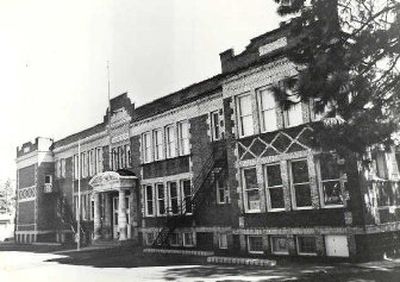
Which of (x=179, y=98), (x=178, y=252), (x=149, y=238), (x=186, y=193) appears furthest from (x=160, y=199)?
(x=179, y=98)

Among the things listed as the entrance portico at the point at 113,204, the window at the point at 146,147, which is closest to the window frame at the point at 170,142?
the window at the point at 146,147

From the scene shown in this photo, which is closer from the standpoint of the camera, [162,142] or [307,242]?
[307,242]

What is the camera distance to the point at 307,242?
61.0 feet

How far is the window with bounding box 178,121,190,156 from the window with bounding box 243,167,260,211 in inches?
223

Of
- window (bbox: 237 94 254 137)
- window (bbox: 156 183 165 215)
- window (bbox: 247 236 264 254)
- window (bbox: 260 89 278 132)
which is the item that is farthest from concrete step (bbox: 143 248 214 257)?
window (bbox: 260 89 278 132)

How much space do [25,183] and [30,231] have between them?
5.16 metres

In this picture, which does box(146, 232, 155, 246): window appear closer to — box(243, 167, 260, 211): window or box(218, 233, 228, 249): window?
box(218, 233, 228, 249): window

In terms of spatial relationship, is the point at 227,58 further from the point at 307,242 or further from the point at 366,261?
the point at 366,261

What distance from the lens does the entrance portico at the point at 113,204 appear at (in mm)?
29016

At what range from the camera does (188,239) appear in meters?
25.6

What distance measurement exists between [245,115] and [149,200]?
10.6m

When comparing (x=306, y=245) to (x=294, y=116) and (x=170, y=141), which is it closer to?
(x=294, y=116)

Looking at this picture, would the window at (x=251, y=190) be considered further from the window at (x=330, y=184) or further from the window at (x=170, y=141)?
the window at (x=170, y=141)

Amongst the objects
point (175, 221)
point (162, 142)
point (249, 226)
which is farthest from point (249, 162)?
point (162, 142)
